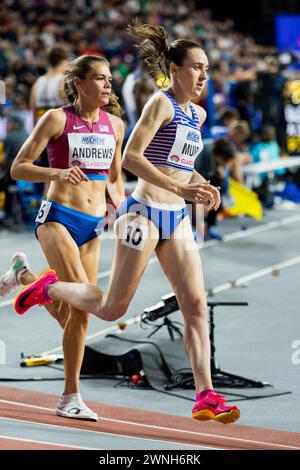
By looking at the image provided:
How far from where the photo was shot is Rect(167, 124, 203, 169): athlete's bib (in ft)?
15.6

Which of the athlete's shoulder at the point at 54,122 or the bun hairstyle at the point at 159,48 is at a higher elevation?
the bun hairstyle at the point at 159,48

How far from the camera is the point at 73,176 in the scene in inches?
191

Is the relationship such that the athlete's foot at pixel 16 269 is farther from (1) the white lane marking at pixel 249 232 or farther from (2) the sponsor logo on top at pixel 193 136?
(1) the white lane marking at pixel 249 232

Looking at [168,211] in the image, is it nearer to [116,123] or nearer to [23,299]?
[116,123]

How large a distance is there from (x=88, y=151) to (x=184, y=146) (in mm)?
701

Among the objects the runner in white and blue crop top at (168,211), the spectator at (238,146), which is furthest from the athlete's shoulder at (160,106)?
the spectator at (238,146)

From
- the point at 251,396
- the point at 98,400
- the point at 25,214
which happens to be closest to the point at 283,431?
the point at 251,396

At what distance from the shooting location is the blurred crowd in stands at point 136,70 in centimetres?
1207

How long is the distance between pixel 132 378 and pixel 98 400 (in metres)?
0.42

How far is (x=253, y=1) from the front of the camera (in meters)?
34.7

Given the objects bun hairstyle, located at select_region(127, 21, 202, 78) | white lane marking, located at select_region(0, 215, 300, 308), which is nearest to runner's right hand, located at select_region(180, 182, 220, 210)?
bun hairstyle, located at select_region(127, 21, 202, 78)

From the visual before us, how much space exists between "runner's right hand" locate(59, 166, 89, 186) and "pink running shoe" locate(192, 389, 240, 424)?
123cm

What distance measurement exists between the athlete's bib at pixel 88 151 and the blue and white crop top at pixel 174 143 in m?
0.56

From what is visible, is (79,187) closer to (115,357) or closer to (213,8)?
(115,357)
